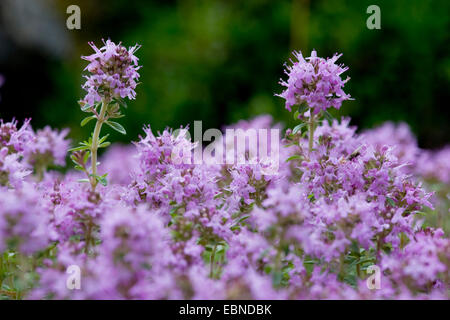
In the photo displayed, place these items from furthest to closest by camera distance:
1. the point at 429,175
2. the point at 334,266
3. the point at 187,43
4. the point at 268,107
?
the point at 187,43 < the point at 268,107 < the point at 429,175 < the point at 334,266

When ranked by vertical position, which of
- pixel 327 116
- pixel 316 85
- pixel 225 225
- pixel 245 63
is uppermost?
pixel 245 63

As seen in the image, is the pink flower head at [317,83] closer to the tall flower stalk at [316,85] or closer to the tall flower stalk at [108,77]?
the tall flower stalk at [316,85]

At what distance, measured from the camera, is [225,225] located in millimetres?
2164

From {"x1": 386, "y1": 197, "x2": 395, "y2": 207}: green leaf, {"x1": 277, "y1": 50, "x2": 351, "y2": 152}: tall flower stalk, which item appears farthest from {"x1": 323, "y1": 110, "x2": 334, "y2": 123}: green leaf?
{"x1": 386, "y1": 197, "x2": 395, "y2": 207}: green leaf

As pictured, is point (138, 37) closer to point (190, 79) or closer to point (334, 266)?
point (190, 79)

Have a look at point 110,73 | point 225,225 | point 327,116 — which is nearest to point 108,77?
point 110,73

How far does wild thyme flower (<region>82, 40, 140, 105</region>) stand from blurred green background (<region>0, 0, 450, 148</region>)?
4046mm

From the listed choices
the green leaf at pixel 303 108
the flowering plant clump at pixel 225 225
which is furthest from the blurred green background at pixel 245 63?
the flowering plant clump at pixel 225 225

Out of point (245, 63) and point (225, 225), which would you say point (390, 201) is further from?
point (245, 63)

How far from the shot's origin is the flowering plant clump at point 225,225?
5.86ft

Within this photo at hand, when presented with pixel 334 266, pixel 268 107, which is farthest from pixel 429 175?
pixel 268 107

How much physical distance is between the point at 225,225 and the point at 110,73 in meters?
0.79
